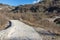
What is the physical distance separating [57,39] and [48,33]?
105cm

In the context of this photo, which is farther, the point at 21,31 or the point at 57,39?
the point at 57,39

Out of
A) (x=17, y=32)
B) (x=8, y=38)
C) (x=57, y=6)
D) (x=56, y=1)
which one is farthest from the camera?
(x=56, y=1)

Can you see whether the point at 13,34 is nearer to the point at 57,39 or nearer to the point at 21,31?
the point at 21,31

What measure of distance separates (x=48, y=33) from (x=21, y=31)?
2510 millimetres

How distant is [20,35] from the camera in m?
8.73

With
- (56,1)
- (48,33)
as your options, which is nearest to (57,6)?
(56,1)

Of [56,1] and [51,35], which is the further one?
[56,1]

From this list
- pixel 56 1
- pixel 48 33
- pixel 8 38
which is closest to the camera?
pixel 8 38

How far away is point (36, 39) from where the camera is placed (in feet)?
27.9

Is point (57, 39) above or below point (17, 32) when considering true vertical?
below

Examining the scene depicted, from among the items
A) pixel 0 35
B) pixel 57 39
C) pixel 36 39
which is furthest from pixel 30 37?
pixel 57 39

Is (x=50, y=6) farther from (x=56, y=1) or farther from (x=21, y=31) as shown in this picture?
(x=21, y=31)

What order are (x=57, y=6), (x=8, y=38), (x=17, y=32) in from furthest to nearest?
1. (x=57, y=6)
2. (x=17, y=32)
3. (x=8, y=38)

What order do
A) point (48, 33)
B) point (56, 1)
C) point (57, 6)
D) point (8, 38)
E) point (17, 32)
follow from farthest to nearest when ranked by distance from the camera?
point (56, 1) < point (57, 6) < point (48, 33) < point (17, 32) < point (8, 38)
